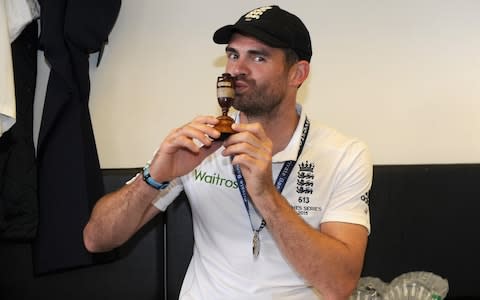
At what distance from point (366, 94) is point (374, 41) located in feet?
0.69

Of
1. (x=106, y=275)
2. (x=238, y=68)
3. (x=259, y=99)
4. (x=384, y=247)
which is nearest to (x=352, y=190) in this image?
(x=259, y=99)

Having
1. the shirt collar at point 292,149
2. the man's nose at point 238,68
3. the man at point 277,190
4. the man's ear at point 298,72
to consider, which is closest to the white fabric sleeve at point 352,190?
the man at point 277,190

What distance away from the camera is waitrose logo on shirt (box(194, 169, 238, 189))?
1.56m

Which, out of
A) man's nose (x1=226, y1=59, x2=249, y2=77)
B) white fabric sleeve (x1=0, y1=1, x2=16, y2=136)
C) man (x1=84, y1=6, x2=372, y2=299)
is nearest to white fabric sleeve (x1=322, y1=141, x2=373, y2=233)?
man (x1=84, y1=6, x2=372, y2=299)

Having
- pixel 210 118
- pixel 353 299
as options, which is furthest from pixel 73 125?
pixel 353 299

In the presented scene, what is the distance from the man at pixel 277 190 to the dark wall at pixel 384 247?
272 millimetres

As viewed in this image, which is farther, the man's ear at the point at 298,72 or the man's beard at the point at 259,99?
the man's ear at the point at 298,72

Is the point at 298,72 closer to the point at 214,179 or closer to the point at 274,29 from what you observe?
the point at 274,29

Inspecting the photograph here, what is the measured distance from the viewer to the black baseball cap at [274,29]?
4.86 ft

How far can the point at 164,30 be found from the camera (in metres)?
2.01

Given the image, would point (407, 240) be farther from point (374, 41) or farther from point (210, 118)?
point (210, 118)

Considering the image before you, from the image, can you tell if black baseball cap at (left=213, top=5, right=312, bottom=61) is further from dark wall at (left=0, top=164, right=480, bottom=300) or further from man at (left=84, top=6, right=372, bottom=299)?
dark wall at (left=0, top=164, right=480, bottom=300)

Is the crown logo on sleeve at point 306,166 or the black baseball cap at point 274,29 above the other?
the black baseball cap at point 274,29

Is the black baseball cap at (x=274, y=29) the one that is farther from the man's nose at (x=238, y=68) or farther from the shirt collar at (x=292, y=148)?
the shirt collar at (x=292, y=148)
